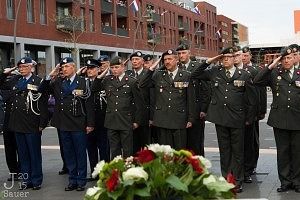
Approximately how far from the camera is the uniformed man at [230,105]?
7262 millimetres

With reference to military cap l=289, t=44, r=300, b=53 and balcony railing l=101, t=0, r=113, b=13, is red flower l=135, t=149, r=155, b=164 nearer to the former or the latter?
military cap l=289, t=44, r=300, b=53

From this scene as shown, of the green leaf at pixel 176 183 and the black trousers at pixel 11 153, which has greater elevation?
the green leaf at pixel 176 183

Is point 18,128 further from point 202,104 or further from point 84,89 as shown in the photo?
point 202,104

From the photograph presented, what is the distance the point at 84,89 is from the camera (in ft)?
25.6

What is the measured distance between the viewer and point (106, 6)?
52344 mm

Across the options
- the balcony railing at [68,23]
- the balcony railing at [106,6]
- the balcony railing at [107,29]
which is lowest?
the balcony railing at [68,23]

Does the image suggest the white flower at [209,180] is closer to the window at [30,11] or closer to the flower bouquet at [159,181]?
the flower bouquet at [159,181]

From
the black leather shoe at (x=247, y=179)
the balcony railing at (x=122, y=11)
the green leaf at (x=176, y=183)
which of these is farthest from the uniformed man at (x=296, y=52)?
the balcony railing at (x=122, y=11)

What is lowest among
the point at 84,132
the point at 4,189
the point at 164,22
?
the point at 4,189

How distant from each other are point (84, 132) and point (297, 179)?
10.3 ft

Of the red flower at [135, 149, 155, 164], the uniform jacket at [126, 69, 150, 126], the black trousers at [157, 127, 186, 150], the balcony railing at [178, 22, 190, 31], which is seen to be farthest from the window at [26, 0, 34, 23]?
the balcony railing at [178, 22, 190, 31]

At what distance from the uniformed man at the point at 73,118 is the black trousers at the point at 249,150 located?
241 centimetres

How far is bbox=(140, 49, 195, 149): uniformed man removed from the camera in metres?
7.45

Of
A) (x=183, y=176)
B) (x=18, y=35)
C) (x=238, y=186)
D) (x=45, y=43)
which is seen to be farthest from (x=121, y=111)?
(x=45, y=43)
